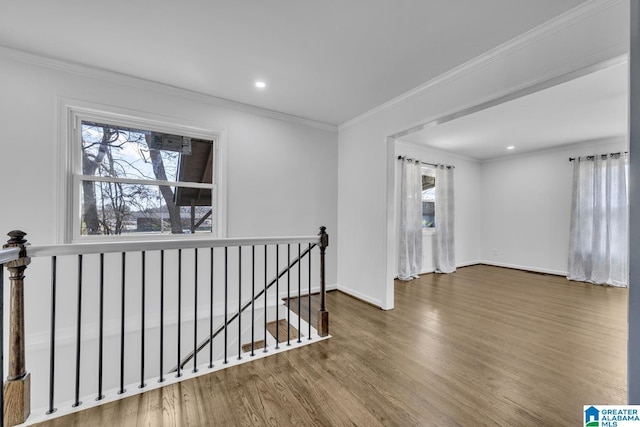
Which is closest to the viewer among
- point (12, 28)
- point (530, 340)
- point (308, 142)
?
point (12, 28)

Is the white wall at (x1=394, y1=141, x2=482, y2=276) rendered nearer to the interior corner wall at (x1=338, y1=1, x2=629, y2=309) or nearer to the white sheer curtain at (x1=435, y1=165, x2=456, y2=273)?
the white sheer curtain at (x1=435, y1=165, x2=456, y2=273)

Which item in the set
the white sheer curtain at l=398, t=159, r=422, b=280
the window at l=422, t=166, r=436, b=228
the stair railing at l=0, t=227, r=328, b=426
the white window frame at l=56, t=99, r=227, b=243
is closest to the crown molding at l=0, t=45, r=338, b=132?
the white window frame at l=56, t=99, r=227, b=243

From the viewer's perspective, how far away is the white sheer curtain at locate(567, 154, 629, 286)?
4.40 m

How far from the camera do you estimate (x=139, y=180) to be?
2842 millimetres

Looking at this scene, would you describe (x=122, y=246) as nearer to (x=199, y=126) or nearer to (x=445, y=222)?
(x=199, y=126)

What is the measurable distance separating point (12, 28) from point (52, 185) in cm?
119

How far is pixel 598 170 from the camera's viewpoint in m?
4.62

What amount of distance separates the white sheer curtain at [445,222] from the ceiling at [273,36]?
10.5ft

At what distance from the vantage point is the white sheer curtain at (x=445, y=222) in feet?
17.8

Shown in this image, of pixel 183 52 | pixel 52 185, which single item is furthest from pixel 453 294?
pixel 52 185

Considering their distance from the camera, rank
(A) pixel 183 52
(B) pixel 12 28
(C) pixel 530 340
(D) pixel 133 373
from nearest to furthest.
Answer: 1. (B) pixel 12 28
2. (A) pixel 183 52
3. (C) pixel 530 340
4. (D) pixel 133 373

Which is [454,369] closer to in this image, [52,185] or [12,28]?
[52,185]

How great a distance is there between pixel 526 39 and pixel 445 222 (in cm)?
387

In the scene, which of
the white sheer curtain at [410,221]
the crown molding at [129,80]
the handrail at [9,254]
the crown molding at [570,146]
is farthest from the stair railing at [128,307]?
the crown molding at [570,146]
